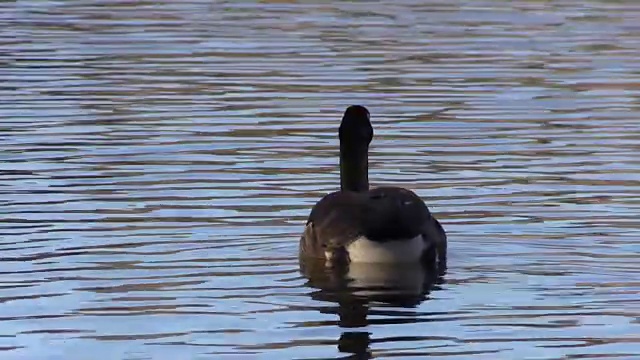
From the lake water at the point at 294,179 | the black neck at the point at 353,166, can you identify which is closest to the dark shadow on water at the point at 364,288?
the lake water at the point at 294,179

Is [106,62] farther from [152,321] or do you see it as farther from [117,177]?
[152,321]

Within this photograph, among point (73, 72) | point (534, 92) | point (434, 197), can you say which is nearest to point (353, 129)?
point (434, 197)

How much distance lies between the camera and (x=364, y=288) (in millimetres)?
14164

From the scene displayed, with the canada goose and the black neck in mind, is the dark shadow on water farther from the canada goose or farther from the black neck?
the black neck

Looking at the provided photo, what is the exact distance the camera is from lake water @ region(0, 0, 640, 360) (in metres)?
12.6

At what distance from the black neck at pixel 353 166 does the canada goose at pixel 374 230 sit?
48.6 inches

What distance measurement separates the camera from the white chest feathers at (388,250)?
1462 cm

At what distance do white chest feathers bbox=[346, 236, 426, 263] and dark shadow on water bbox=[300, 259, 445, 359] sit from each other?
0.22 ft

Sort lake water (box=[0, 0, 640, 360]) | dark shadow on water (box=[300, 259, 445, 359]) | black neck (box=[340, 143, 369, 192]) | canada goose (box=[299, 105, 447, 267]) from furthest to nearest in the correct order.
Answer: black neck (box=[340, 143, 369, 192]), canada goose (box=[299, 105, 447, 267]), dark shadow on water (box=[300, 259, 445, 359]), lake water (box=[0, 0, 640, 360])

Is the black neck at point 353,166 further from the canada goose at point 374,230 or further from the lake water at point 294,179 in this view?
the canada goose at point 374,230

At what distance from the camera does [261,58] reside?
30156mm

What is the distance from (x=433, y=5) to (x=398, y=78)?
12.6m

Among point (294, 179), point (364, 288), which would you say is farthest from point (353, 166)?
point (364, 288)

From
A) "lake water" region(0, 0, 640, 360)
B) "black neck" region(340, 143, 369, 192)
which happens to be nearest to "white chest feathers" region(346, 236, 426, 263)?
"lake water" region(0, 0, 640, 360)
